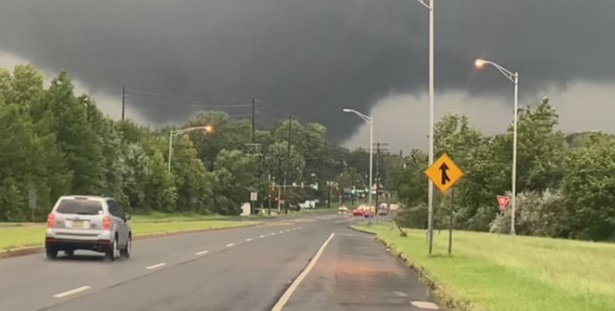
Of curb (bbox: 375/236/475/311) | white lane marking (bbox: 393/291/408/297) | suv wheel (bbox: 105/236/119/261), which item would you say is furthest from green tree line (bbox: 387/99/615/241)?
white lane marking (bbox: 393/291/408/297)

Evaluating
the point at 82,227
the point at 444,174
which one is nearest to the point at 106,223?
the point at 82,227

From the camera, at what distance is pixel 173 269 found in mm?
23516

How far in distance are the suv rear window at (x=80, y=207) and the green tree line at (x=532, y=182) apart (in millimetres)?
44169

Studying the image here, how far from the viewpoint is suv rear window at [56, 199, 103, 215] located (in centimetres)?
2591

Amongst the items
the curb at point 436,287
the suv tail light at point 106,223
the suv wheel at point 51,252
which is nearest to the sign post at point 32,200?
the curb at point 436,287

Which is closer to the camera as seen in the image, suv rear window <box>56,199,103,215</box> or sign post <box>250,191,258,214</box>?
suv rear window <box>56,199,103,215</box>

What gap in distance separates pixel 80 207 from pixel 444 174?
1129 centimetres

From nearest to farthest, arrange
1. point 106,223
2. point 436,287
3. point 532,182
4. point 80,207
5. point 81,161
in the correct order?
point 436,287 < point 106,223 < point 80,207 < point 532,182 < point 81,161

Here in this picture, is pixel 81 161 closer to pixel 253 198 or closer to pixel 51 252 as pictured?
pixel 253 198

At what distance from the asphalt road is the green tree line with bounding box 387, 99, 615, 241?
36.2 metres

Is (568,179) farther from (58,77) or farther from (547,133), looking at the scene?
(58,77)

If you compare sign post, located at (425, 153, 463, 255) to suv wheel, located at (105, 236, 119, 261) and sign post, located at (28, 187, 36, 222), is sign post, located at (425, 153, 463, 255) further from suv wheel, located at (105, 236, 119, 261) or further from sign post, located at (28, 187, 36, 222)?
sign post, located at (28, 187, 36, 222)

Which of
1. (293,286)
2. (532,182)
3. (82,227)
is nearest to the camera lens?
(293,286)

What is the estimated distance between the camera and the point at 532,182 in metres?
75.9
